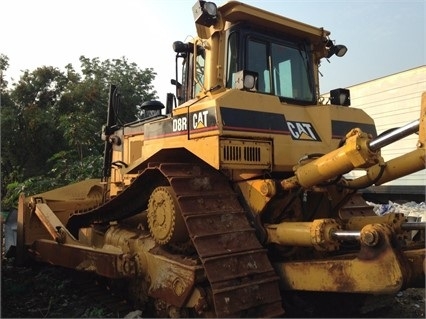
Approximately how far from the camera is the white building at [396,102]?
53.9 feet

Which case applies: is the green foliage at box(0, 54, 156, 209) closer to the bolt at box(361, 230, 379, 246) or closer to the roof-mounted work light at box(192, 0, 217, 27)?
the roof-mounted work light at box(192, 0, 217, 27)

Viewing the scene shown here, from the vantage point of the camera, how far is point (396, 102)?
1752cm

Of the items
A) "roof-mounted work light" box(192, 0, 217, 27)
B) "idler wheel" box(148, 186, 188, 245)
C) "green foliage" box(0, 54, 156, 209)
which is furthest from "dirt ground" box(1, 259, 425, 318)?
"green foliage" box(0, 54, 156, 209)

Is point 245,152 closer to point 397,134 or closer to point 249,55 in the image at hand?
point 249,55

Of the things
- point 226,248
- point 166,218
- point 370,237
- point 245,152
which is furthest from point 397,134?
point 166,218

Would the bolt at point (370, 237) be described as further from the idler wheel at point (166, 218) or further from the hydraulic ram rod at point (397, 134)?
the idler wheel at point (166, 218)

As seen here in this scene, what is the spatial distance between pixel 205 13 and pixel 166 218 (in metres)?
2.01

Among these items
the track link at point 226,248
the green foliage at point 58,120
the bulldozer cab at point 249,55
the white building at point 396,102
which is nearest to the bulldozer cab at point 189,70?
the bulldozer cab at point 249,55

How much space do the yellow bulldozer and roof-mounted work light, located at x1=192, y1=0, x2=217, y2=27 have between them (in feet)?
0.03

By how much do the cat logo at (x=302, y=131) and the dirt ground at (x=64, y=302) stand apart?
5.89 feet

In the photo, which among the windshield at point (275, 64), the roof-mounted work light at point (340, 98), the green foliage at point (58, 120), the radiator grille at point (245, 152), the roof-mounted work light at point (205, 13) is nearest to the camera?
the radiator grille at point (245, 152)

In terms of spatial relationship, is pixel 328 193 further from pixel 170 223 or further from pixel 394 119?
pixel 394 119

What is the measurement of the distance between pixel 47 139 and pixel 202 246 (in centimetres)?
1704

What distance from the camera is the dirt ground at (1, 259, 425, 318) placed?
490 centimetres
